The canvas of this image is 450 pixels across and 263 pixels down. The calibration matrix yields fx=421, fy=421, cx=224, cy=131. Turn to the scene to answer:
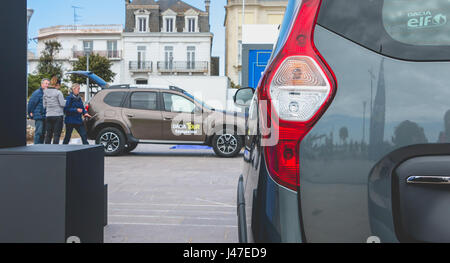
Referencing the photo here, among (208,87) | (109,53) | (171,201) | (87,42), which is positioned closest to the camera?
(171,201)

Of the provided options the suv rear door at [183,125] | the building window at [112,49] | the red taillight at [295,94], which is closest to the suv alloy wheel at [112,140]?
the suv rear door at [183,125]

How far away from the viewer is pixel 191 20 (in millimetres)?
48062

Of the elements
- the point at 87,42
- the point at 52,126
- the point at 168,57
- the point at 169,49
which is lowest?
the point at 52,126

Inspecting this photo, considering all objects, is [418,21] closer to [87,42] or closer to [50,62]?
[50,62]

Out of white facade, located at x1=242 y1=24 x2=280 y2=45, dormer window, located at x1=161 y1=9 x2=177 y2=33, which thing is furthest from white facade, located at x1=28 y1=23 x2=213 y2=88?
white facade, located at x1=242 y1=24 x2=280 y2=45

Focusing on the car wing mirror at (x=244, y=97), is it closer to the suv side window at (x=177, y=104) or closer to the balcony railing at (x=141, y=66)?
the suv side window at (x=177, y=104)

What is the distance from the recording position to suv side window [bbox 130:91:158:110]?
10.1 metres

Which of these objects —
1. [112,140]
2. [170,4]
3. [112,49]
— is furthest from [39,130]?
[170,4]

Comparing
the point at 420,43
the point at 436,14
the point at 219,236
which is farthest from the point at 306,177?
the point at 219,236

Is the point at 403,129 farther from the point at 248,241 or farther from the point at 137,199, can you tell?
the point at 137,199

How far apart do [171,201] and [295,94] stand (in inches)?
143
